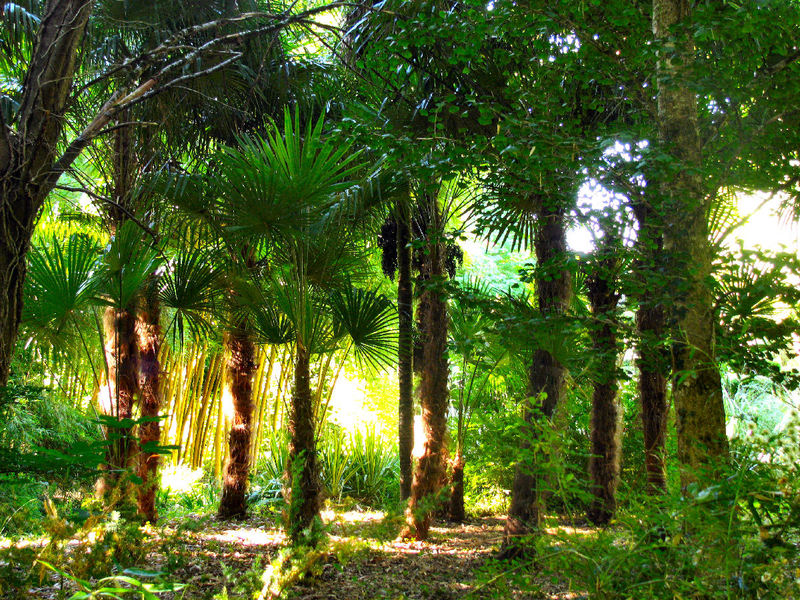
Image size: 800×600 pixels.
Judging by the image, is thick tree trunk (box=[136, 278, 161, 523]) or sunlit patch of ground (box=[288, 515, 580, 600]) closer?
sunlit patch of ground (box=[288, 515, 580, 600])

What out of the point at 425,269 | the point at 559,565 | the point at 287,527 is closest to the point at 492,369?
the point at 425,269

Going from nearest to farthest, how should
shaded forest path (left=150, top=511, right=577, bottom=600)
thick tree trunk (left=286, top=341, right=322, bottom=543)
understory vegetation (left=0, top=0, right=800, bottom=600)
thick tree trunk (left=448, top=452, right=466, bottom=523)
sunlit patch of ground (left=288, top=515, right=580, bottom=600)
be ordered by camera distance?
understory vegetation (left=0, top=0, right=800, bottom=600) < shaded forest path (left=150, top=511, right=577, bottom=600) < sunlit patch of ground (left=288, top=515, right=580, bottom=600) < thick tree trunk (left=286, top=341, right=322, bottom=543) < thick tree trunk (left=448, top=452, right=466, bottom=523)

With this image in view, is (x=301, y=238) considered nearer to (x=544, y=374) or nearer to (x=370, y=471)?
(x=544, y=374)

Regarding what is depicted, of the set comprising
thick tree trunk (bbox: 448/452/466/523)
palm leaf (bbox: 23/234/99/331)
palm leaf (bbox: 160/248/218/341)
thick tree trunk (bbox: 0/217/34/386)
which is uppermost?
palm leaf (bbox: 160/248/218/341)

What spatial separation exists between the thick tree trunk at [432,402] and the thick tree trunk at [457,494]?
966mm

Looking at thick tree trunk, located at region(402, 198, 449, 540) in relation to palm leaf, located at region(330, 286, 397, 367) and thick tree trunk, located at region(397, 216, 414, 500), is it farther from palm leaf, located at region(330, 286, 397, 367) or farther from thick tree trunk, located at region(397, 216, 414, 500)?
palm leaf, located at region(330, 286, 397, 367)

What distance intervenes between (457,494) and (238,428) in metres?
2.47

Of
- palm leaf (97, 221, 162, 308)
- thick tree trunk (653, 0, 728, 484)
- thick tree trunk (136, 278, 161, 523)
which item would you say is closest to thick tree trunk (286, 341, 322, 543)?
palm leaf (97, 221, 162, 308)

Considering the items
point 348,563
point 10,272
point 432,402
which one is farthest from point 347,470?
point 10,272

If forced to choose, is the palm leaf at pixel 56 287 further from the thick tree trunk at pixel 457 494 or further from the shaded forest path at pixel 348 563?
the thick tree trunk at pixel 457 494

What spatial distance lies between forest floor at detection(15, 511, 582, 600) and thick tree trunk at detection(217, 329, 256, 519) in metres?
0.53

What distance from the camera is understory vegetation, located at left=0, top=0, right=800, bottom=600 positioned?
220 centimetres

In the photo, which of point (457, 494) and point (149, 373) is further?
point (457, 494)

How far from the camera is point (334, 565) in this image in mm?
4152
